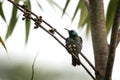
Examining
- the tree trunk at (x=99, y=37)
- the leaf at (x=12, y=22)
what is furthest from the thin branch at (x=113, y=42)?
the leaf at (x=12, y=22)

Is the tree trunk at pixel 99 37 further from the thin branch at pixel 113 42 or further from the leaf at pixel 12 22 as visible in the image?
the leaf at pixel 12 22

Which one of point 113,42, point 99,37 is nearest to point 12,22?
point 99,37

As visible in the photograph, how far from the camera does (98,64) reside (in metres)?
2.86

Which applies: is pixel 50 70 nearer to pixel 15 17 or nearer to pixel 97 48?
pixel 15 17

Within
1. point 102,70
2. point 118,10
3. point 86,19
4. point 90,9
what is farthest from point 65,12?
Answer: point 118,10

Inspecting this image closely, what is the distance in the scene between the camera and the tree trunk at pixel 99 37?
2848 mm

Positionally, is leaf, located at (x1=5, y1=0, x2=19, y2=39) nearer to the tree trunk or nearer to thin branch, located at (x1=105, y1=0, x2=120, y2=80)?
the tree trunk

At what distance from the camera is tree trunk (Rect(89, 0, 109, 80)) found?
2.85 m

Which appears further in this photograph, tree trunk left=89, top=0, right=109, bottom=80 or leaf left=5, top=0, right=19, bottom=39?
leaf left=5, top=0, right=19, bottom=39

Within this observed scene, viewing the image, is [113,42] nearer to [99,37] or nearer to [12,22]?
[99,37]

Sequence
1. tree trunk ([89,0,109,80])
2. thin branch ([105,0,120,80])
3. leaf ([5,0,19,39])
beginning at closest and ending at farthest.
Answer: thin branch ([105,0,120,80])
tree trunk ([89,0,109,80])
leaf ([5,0,19,39])

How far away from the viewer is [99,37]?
2896mm

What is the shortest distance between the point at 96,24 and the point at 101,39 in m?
0.10

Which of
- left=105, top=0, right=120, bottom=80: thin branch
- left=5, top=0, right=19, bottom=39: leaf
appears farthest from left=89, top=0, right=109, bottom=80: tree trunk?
left=5, top=0, right=19, bottom=39: leaf
